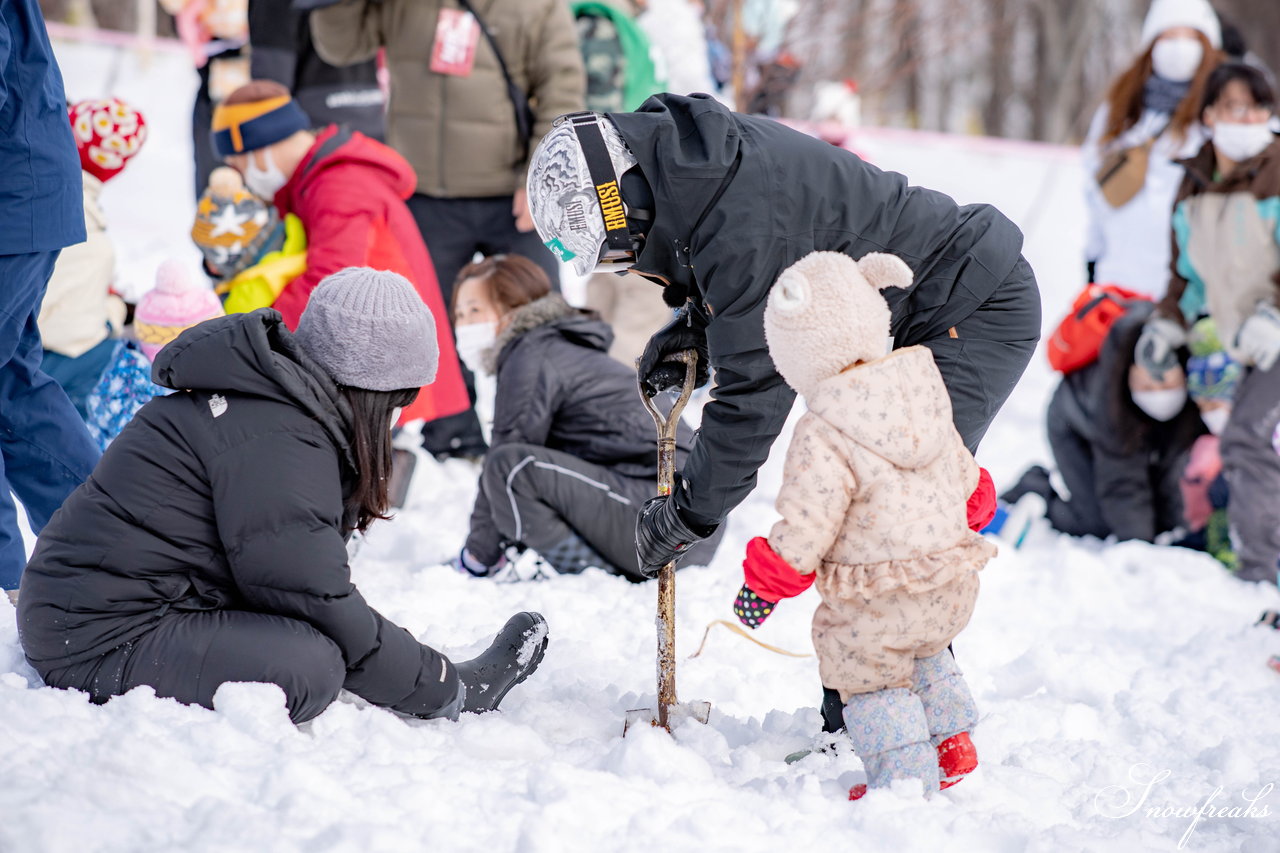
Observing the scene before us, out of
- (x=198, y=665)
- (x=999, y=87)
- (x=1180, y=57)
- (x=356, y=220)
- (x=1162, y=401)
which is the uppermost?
(x=1180, y=57)

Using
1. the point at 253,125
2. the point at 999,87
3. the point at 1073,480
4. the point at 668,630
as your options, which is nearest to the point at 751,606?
the point at 668,630

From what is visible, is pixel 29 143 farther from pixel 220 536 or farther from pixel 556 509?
pixel 556 509

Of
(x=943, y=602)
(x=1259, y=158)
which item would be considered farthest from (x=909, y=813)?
(x=1259, y=158)

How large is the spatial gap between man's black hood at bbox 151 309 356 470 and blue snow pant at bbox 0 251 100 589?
0.82 metres

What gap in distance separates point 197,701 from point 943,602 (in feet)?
5.04

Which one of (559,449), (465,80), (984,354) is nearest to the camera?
(984,354)

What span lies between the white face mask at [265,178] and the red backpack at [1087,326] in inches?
135

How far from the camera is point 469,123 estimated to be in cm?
493

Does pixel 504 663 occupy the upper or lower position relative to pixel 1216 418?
upper

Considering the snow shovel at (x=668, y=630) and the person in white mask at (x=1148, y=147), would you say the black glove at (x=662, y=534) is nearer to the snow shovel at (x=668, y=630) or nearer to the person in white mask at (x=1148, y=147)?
the snow shovel at (x=668, y=630)

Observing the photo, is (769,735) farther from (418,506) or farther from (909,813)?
(418,506)

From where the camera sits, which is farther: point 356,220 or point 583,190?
point 356,220

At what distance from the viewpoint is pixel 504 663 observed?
2852 mm

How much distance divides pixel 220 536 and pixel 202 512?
2.5 inches
